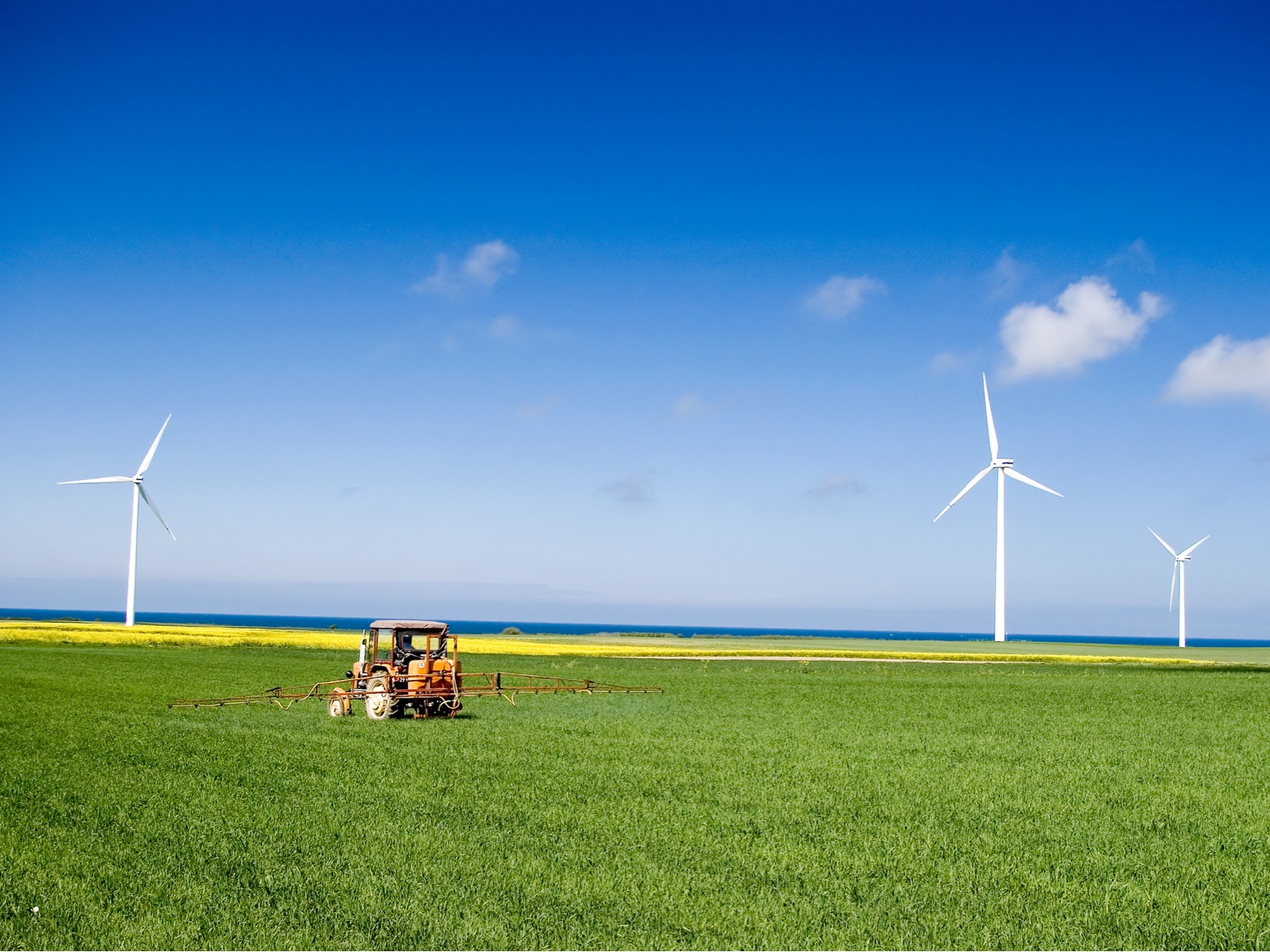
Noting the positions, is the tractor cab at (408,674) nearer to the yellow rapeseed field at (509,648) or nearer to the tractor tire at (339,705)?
the tractor tire at (339,705)

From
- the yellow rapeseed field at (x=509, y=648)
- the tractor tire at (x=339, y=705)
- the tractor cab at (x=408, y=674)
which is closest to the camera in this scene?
the tractor cab at (x=408, y=674)

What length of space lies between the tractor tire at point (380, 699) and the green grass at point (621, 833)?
55cm

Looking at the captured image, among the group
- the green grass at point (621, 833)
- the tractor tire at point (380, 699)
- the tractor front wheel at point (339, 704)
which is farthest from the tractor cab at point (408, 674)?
the green grass at point (621, 833)

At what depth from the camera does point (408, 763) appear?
1894cm

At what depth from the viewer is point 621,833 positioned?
13258 mm

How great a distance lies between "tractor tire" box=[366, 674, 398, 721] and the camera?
27422mm

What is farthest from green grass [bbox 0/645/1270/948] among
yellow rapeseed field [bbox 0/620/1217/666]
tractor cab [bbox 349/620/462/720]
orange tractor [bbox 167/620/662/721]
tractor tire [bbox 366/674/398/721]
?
yellow rapeseed field [bbox 0/620/1217/666]

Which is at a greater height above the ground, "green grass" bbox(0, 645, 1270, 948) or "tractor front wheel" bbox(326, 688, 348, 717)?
"green grass" bbox(0, 645, 1270, 948)

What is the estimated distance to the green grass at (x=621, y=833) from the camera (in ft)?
31.6

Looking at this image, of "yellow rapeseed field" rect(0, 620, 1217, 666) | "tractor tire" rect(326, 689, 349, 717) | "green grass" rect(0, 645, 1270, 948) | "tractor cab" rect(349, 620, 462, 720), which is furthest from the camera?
"yellow rapeseed field" rect(0, 620, 1217, 666)

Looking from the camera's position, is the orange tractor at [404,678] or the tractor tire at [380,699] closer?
the tractor tire at [380,699]

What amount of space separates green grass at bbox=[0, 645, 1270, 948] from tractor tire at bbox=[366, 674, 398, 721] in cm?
55

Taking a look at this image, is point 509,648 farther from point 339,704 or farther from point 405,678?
point 405,678

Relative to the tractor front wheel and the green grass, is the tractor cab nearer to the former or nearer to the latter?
the tractor front wheel
